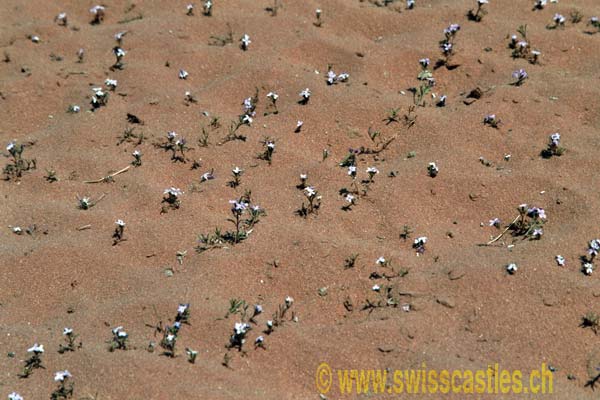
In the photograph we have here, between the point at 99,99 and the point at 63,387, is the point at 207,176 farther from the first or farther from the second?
the point at 63,387

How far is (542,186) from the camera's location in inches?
170

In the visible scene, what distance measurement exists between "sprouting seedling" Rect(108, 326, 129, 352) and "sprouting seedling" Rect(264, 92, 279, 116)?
1.85 meters

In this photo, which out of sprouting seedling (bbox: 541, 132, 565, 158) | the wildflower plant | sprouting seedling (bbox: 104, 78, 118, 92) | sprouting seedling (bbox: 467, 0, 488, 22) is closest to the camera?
the wildflower plant

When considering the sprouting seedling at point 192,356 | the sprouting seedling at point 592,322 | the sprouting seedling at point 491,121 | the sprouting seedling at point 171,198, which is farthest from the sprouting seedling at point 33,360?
the sprouting seedling at point 491,121

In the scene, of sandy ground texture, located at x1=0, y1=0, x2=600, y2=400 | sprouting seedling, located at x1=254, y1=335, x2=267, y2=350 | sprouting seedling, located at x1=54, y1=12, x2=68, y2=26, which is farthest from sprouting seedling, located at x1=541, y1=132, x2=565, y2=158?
sprouting seedling, located at x1=54, y1=12, x2=68, y2=26

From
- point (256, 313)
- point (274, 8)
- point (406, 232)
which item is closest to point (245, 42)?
point (274, 8)

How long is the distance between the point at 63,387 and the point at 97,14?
330 cm

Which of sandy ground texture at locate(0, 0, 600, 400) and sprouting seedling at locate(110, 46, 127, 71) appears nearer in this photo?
sandy ground texture at locate(0, 0, 600, 400)

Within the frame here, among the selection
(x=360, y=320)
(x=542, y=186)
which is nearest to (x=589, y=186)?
(x=542, y=186)

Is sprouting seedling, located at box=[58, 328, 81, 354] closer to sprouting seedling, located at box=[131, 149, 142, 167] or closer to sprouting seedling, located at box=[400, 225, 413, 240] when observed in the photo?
sprouting seedling, located at box=[131, 149, 142, 167]

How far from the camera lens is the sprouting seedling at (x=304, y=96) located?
488cm

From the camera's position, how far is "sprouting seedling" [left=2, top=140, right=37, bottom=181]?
4.57m

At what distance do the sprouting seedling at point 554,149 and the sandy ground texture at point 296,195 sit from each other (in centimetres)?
4

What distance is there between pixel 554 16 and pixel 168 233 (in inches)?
125
